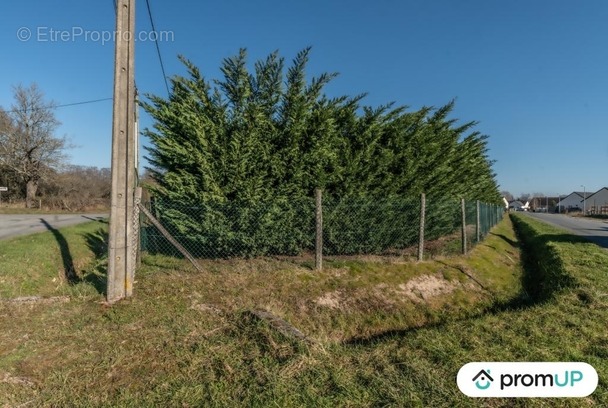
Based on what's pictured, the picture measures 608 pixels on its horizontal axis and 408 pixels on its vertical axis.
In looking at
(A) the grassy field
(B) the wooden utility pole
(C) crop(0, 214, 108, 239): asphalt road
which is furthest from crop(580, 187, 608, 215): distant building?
(B) the wooden utility pole

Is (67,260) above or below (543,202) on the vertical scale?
below

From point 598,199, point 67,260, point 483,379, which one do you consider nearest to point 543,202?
point 598,199

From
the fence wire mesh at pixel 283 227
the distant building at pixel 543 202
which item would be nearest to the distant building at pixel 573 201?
the distant building at pixel 543 202

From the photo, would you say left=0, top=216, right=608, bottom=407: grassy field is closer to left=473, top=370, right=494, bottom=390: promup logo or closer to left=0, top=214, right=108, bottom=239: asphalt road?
left=473, top=370, right=494, bottom=390: promup logo

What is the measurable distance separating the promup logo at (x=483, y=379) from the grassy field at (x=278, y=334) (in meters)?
0.16

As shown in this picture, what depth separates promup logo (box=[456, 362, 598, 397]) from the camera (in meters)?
2.59

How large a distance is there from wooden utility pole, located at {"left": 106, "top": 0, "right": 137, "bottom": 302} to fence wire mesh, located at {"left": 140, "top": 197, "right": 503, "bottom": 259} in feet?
5.79

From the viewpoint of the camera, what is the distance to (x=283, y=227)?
7.29m

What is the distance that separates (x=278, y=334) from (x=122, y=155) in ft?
10.5

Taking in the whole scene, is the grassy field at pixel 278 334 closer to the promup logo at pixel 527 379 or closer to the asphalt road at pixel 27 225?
the promup logo at pixel 527 379

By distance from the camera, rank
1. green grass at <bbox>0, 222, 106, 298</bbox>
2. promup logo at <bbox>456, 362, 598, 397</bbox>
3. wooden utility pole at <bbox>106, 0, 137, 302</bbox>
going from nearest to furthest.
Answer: promup logo at <bbox>456, 362, 598, 397</bbox>
wooden utility pole at <bbox>106, 0, 137, 302</bbox>
green grass at <bbox>0, 222, 106, 298</bbox>

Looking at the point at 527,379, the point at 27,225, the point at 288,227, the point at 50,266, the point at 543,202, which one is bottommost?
the point at 527,379

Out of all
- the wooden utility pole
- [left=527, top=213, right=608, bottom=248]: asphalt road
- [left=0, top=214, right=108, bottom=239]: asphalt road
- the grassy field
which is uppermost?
the wooden utility pole

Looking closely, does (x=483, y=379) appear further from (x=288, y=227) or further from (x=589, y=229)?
(x=589, y=229)
